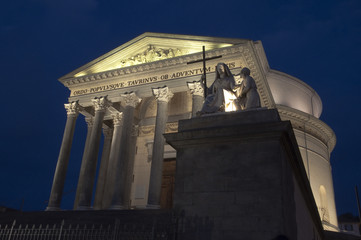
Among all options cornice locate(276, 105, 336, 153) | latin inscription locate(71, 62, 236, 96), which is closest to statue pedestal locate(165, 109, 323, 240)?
latin inscription locate(71, 62, 236, 96)

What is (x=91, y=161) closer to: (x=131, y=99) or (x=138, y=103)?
(x=131, y=99)

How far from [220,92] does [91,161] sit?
47.6ft

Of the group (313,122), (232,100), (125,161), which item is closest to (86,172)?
(125,161)

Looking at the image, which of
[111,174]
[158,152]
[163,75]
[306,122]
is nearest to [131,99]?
[163,75]

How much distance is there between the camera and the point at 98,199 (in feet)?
78.2

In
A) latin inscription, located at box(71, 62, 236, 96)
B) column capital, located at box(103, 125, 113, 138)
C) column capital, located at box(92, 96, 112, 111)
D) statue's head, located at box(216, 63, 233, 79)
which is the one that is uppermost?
latin inscription, located at box(71, 62, 236, 96)

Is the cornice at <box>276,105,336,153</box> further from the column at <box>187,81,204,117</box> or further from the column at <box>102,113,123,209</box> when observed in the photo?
the column at <box>102,113,123,209</box>

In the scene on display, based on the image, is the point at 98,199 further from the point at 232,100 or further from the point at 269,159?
the point at 269,159

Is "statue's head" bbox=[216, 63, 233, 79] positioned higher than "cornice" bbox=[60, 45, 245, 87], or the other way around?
"cornice" bbox=[60, 45, 245, 87]

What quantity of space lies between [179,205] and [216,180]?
97cm

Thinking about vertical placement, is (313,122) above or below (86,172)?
above

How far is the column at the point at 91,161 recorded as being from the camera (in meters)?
20.4

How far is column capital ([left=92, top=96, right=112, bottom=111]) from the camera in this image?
23.0 metres

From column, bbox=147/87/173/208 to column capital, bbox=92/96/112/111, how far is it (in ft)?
12.6
